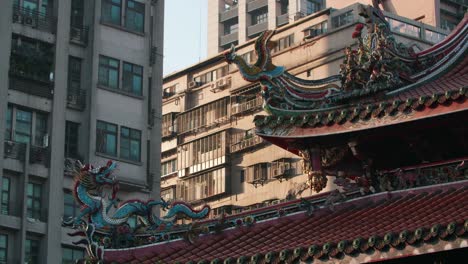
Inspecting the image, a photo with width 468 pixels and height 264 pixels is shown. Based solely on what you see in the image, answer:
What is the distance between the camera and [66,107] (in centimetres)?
6309

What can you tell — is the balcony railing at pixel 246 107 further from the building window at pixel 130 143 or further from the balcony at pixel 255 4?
the balcony at pixel 255 4

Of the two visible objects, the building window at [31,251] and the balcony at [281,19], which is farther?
the balcony at [281,19]

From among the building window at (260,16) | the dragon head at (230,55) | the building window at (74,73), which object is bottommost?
the dragon head at (230,55)

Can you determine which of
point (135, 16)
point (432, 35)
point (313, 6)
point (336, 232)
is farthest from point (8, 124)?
point (313, 6)

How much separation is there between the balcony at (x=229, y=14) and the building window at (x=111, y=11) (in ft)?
143

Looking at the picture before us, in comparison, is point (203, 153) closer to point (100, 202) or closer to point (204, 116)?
point (204, 116)

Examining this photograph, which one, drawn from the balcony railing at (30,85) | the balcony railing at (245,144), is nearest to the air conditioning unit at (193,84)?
the balcony railing at (245,144)

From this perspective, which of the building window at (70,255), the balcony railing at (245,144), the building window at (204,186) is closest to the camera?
the building window at (70,255)

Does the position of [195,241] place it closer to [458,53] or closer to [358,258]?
[358,258]

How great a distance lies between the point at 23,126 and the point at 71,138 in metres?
3.00

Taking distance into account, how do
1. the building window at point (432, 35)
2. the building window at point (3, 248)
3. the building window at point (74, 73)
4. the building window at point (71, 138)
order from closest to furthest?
the building window at point (3, 248) → the building window at point (71, 138) → the building window at point (74, 73) → the building window at point (432, 35)

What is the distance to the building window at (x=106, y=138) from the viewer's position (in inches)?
2501

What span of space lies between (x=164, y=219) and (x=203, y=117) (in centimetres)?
6620

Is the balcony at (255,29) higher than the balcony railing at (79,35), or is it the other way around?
the balcony at (255,29)
